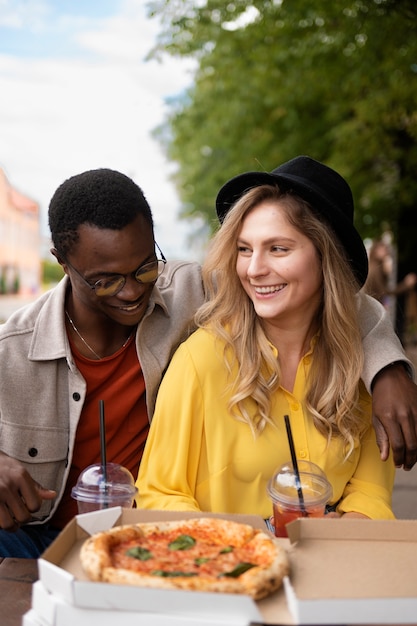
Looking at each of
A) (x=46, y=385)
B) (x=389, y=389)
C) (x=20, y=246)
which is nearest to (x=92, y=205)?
(x=46, y=385)

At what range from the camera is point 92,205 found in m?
2.70

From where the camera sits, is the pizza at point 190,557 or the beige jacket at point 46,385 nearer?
the pizza at point 190,557

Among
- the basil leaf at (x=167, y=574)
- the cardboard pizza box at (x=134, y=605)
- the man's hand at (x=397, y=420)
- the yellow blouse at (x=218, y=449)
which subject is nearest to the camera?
the cardboard pizza box at (x=134, y=605)

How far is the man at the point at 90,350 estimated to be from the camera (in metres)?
2.67

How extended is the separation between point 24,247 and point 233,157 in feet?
16.0

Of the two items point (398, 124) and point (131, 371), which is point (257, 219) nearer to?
point (131, 371)

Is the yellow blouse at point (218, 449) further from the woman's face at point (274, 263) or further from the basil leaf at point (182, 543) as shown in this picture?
the basil leaf at point (182, 543)

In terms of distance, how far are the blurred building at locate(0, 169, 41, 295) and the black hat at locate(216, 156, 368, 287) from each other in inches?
244

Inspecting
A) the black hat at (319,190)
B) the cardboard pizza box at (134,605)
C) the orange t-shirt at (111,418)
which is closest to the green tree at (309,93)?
the black hat at (319,190)

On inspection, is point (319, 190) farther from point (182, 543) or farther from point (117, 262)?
point (182, 543)

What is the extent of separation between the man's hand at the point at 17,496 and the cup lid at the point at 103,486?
188 mm

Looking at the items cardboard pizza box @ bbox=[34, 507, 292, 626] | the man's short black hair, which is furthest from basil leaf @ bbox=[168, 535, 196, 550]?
the man's short black hair

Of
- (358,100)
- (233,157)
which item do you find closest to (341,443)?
(358,100)

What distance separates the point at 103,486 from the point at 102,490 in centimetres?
1
